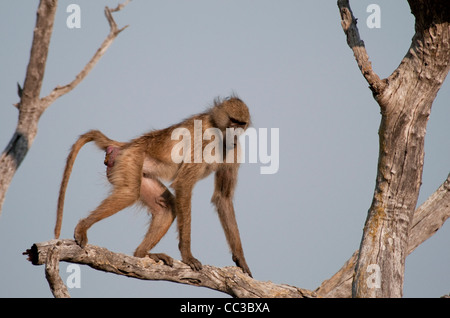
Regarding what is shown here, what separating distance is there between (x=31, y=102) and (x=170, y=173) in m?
3.42

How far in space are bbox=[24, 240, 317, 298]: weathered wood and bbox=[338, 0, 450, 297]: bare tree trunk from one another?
941 millimetres

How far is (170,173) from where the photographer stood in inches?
290

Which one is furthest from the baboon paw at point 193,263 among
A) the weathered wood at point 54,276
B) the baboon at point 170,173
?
the weathered wood at point 54,276

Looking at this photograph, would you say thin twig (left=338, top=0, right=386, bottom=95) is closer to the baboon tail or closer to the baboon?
the baboon

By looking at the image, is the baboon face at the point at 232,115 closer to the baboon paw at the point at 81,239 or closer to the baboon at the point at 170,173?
the baboon at the point at 170,173

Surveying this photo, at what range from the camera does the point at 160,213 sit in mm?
7137

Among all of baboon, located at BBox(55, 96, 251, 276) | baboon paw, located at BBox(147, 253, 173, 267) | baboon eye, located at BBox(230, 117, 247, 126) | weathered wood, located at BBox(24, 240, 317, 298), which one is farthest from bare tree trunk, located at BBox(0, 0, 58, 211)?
baboon eye, located at BBox(230, 117, 247, 126)

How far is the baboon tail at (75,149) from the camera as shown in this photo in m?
5.99

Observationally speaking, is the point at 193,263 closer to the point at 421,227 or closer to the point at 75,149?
the point at 75,149

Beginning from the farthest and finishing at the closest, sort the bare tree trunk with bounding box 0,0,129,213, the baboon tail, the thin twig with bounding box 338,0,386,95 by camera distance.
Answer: the baboon tail
the thin twig with bounding box 338,0,386,95
the bare tree trunk with bounding box 0,0,129,213

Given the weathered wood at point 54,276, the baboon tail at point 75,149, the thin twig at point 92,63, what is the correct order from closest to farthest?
the thin twig at point 92,63 → the weathered wood at point 54,276 → the baboon tail at point 75,149

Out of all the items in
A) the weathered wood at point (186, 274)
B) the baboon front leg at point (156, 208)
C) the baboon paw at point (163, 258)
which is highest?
the baboon front leg at point (156, 208)

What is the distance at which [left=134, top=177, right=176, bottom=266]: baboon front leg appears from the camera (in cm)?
694

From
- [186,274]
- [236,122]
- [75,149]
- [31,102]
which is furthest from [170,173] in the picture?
[31,102]
